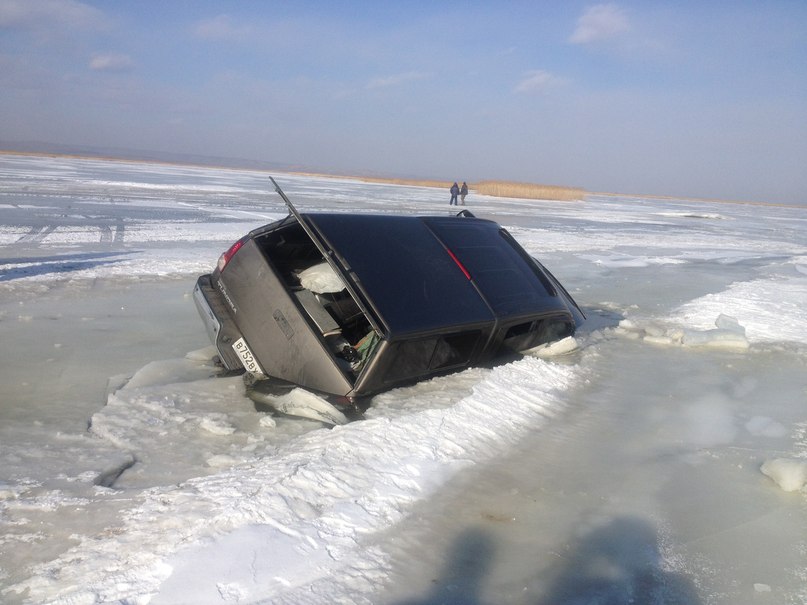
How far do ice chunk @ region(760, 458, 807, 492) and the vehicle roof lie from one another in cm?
210

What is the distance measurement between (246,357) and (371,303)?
114 centimetres

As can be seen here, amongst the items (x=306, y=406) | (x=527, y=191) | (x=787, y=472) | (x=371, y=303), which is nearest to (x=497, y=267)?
(x=371, y=303)

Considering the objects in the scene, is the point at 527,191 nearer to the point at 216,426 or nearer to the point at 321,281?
the point at 321,281

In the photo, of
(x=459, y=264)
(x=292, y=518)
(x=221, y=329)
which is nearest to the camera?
(x=292, y=518)

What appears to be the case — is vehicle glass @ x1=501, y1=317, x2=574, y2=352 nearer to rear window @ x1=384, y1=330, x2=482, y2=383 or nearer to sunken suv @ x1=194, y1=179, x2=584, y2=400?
sunken suv @ x1=194, y1=179, x2=584, y2=400

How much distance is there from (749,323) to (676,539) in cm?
589

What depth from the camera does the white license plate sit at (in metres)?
4.80

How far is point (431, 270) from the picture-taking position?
16.6 feet

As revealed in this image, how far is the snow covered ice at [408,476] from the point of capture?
275 centimetres

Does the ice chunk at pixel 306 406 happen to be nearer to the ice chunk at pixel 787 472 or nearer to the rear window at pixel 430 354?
the rear window at pixel 430 354

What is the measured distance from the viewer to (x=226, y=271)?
5324 mm

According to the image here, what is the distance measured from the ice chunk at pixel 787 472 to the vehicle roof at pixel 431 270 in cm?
210

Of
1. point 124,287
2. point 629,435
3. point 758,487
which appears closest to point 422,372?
point 629,435

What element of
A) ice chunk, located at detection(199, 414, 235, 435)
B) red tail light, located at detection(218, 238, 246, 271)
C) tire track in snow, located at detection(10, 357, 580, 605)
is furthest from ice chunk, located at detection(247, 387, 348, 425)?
red tail light, located at detection(218, 238, 246, 271)
